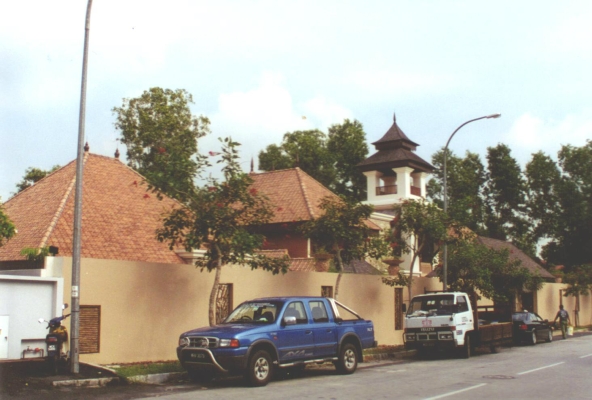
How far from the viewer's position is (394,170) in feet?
169

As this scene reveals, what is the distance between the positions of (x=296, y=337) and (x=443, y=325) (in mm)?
7539

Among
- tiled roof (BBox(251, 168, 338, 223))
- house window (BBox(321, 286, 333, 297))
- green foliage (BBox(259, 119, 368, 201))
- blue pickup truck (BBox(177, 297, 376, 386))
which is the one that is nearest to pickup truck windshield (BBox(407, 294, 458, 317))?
house window (BBox(321, 286, 333, 297))

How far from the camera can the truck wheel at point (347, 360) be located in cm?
1627

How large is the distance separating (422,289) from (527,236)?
44390mm

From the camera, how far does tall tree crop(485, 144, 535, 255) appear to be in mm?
69562

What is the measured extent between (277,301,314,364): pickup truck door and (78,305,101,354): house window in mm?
4495

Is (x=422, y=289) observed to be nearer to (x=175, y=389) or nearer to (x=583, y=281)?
(x=175, y=389)

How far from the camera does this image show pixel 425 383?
1445 centimetres

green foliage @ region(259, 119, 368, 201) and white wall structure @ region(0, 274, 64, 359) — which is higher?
green foliage @ region(259, 119, 368, 201)

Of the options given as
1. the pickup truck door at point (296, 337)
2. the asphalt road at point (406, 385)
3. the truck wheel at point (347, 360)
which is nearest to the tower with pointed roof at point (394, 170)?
the asphalt road at point (406, 385)

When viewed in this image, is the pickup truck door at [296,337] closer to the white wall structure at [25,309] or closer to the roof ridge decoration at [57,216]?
the white wall structure at [25,309]

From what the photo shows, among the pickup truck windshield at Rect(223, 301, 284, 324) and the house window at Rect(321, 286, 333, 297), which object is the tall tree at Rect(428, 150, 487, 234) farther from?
the pickup truck windshield at Rect(223, 301, 284, 324)

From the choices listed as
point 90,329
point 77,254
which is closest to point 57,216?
point 90,329

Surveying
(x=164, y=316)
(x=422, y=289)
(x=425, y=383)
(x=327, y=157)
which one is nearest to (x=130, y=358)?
(x=164, y=316)
